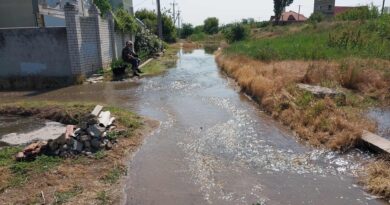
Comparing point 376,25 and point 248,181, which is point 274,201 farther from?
point 376,25

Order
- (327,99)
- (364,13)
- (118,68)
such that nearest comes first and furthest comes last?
(327,99), (118,68), (364,13)

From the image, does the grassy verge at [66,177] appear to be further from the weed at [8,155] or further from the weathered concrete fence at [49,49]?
the weathered concrete fence at [49,49]

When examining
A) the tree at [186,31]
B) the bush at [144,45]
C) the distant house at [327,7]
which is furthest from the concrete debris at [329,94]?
the distant house at [327,7]

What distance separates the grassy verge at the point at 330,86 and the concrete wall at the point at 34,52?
6.35 metres

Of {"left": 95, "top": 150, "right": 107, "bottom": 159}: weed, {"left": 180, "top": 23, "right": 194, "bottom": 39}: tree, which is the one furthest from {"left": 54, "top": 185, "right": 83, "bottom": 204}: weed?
{"left": 180, "top": 23, "right": 194, "bottom": 39}: tree

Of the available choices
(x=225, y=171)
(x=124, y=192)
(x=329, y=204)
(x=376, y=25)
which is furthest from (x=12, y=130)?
(x=376, y=25)

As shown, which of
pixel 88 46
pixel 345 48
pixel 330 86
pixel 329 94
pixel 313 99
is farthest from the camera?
pixel 345 48

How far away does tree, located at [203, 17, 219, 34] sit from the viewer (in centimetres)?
7351

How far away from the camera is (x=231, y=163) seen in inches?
214

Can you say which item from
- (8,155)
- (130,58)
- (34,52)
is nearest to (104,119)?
(8,155)

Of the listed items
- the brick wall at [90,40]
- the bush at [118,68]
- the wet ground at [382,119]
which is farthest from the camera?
the bush at [118,68]

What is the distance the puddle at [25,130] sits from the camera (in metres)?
6.45

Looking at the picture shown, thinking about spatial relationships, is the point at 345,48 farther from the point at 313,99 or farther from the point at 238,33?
the point at 238,33

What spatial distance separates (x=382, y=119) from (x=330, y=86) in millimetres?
2235
